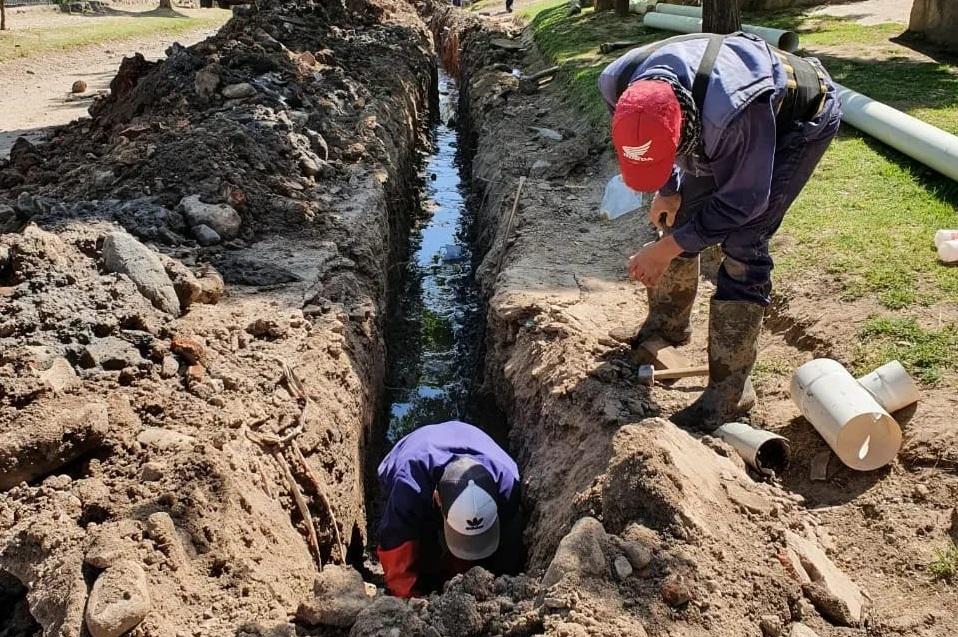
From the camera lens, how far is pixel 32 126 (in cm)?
1084

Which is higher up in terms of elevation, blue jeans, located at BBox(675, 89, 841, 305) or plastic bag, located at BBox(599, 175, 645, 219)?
blue jeans, located at BBox(675, 89, 841, 305)

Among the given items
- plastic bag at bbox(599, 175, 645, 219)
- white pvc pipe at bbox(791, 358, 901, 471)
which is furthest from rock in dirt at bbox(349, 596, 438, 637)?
plastic bag at bbox(599, 175, 645, 219)

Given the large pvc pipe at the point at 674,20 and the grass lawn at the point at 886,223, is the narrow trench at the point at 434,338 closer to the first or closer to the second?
the grass lawn at the point at 886,223

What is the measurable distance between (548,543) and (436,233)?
5.91m

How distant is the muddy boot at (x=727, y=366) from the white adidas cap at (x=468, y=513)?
1.09 metres

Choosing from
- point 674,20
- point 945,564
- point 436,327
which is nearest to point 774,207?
point 945,564

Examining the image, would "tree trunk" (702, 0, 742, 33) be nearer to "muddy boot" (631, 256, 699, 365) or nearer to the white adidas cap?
"muddy boot" (631, 256, 699, 365)

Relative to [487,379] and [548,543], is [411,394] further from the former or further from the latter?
[548,543]

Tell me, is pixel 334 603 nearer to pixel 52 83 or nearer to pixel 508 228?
pixel 508 228

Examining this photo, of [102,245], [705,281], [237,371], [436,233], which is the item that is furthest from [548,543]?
[436,233]

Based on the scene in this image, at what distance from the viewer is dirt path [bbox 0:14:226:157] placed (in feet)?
36.2

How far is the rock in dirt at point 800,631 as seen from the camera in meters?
2.65

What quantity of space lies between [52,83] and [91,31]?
639 centimetres

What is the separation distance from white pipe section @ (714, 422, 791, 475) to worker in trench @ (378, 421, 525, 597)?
110 cm
